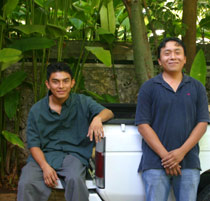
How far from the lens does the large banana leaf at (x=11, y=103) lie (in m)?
4.45

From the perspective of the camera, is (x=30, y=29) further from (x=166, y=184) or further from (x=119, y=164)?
(x=166, y=184)

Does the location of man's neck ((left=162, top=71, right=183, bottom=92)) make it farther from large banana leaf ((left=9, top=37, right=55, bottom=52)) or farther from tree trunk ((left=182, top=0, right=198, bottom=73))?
tree trunk ((left=182, top=0, right=198, bottom=73))

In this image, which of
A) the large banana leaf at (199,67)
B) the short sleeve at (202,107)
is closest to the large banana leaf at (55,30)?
the large banana leaf at (199,67)

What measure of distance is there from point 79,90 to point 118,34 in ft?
5.43

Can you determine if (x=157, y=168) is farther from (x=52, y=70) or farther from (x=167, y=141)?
(x=52, y=70)

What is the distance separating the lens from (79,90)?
520 cm

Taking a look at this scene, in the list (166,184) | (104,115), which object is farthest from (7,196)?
(166,184)

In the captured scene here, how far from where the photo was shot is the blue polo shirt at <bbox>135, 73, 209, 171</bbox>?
9.56ft

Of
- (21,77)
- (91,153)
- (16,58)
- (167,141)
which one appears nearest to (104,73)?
(21,77)

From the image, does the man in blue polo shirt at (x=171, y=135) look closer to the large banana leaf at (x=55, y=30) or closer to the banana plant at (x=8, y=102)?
the large banana leaf at (x=55, y=30)

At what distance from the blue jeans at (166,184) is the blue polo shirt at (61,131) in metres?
0.56

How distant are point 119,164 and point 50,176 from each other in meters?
0.49

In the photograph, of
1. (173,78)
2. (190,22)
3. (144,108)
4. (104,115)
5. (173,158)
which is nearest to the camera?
(173,158)

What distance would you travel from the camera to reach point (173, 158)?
2859mm
